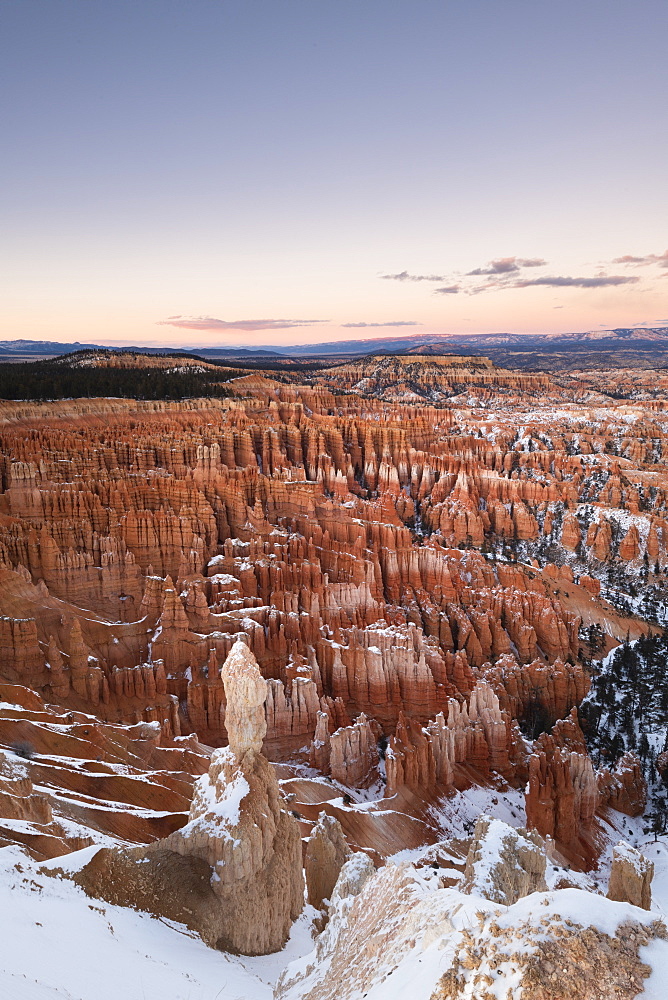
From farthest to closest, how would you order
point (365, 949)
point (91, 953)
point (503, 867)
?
1. point (503, 867)
2. point (365, 949)
3. point (91, 953)

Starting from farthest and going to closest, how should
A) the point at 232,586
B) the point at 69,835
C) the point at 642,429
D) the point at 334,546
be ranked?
1. the point at 642,429
2. the point at 334,546
3. the point at 232,586
4. the point at 69,835

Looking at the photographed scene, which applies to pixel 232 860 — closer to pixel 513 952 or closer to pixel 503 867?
pixel 503 867

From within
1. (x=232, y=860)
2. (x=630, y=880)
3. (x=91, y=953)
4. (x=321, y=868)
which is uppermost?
(x=91, y=953)

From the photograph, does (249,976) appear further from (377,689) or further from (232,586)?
(232,586)

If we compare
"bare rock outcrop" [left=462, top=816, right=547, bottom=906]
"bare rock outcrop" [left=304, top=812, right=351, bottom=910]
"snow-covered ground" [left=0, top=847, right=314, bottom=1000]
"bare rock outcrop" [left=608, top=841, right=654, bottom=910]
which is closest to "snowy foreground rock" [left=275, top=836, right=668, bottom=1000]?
"snow-covered ground" [left=0, top=847, right=314, bottom=1000]

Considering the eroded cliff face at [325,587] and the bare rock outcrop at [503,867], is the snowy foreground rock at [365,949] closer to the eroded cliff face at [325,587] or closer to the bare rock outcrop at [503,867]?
the bare rock outcrop at [503,867]

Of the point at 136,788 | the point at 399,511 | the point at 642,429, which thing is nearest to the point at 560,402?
the point at 642,429

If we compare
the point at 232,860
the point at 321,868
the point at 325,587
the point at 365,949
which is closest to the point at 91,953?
the point at 232,860

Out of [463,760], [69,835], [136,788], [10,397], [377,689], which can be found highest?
[10,397]

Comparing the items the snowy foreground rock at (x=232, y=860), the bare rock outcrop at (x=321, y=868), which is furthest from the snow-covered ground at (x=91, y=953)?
the bare rock outcrop at (x=321, y=868)
